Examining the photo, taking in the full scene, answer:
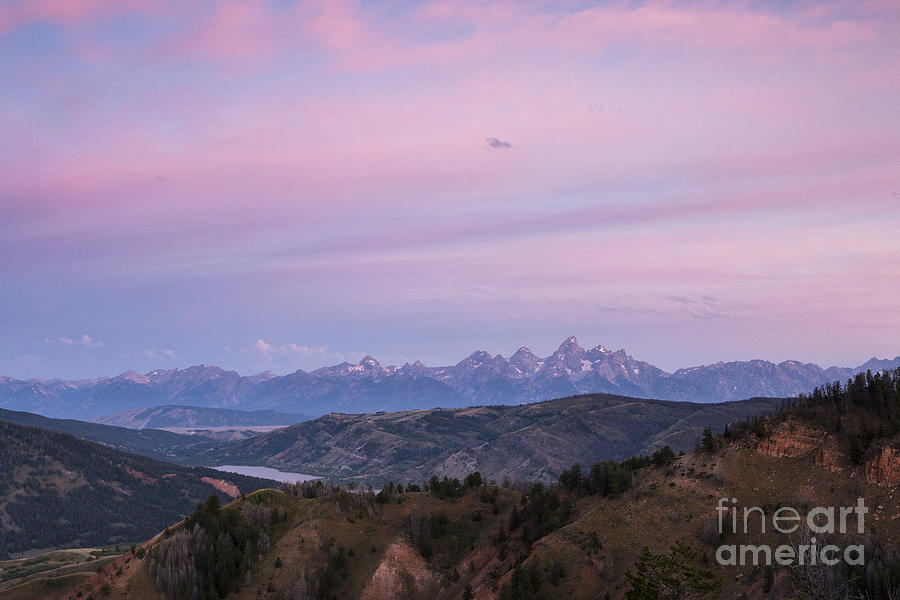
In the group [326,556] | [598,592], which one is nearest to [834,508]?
[598,592]

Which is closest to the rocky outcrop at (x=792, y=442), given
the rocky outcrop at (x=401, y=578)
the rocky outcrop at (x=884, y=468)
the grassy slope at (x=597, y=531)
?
the grassy slope at (x=597, y=531)

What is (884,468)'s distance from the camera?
107000 mm

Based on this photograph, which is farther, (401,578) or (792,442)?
(401,578)

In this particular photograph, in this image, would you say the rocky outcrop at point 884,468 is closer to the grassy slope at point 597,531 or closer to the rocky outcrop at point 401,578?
Result: the grassy slope at point 597,531

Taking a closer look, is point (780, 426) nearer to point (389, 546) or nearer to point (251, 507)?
point (389, 546)

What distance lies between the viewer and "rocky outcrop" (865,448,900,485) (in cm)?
10600

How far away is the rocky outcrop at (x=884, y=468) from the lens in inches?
4173

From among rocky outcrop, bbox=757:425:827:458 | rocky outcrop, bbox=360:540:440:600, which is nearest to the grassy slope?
rocky outcrop, bbox=360:540:440:600

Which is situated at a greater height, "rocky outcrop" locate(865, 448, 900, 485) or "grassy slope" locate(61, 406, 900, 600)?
"rocky outcrop" locate(865, 448, 900, 485)

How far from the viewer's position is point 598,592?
347 ft

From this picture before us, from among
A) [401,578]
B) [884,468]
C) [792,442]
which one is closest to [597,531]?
[792,442]

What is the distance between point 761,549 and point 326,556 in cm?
7513

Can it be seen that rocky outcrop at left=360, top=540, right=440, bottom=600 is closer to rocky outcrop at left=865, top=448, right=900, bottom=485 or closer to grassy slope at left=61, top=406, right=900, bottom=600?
grassy slope at left=61, top=406, right=900, bottom=600

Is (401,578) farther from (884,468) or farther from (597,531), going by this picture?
(884,468)
